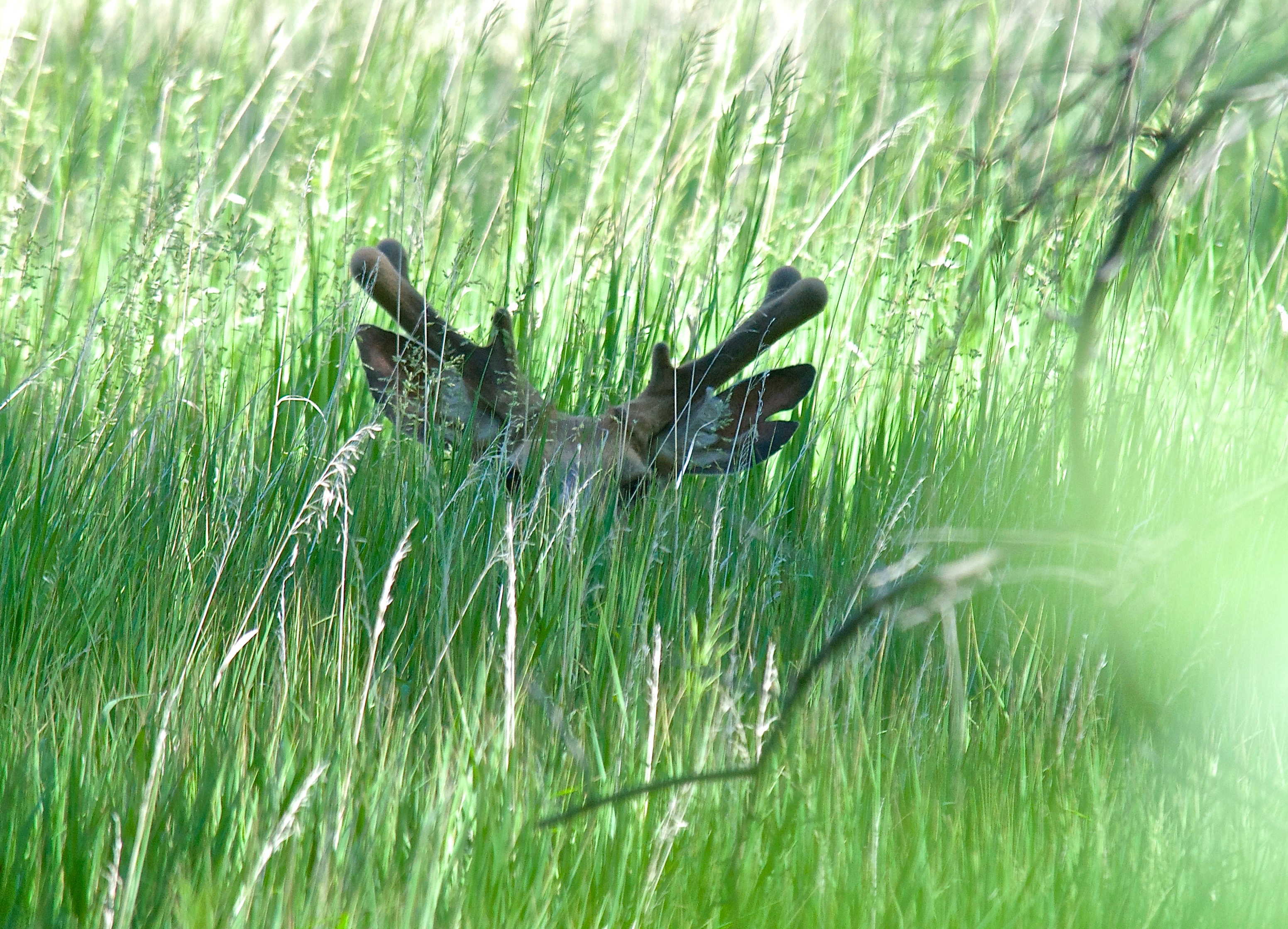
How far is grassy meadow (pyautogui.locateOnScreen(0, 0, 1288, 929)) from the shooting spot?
5.33ft

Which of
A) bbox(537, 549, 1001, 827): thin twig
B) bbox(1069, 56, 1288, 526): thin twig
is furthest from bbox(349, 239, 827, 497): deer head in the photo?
bbox(1069, 56, 1288, 526): thin twig

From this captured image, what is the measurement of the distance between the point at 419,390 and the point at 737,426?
3.09ft

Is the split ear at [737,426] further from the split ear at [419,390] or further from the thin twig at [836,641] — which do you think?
the thin twig at [836,641]

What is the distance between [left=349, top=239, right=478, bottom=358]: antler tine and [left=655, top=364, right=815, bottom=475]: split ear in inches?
27.2

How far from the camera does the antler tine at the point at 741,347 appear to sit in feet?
11.8

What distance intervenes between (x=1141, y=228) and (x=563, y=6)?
2338 millimetres

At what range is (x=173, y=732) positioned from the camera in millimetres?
1829

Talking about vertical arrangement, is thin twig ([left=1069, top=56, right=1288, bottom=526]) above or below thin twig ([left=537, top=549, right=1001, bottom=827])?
above

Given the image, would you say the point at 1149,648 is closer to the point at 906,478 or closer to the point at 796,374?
the point at 906,478

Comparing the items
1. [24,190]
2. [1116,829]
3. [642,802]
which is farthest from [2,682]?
[24,190]

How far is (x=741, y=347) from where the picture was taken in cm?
367

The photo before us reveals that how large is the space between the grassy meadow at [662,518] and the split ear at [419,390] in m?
0.16

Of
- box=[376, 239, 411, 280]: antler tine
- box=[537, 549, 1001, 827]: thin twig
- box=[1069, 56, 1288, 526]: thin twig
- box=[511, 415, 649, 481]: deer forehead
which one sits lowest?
box=[537, 549, 1001, 827]: thin twig

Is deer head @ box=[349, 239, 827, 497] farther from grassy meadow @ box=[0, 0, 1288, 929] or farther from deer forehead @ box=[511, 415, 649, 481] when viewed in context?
grassy meadow @ box=[0, 0, 1288, 929]
